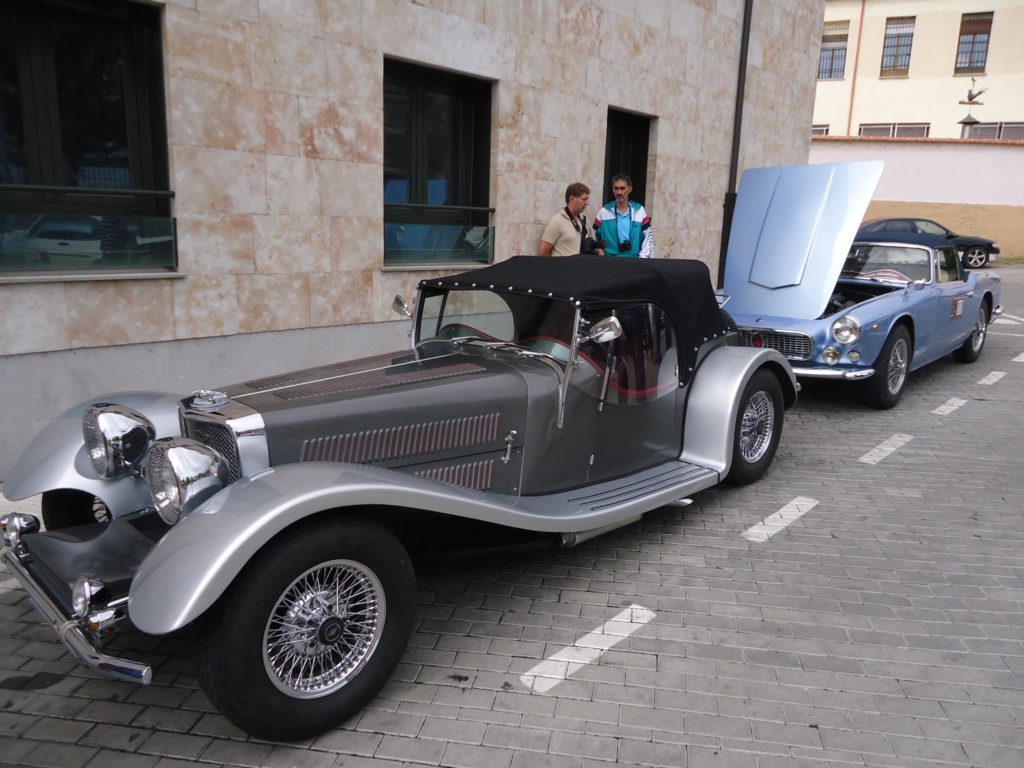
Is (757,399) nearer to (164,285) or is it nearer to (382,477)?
(382,477)

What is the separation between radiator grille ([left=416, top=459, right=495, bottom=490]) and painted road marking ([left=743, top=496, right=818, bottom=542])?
1.79 m

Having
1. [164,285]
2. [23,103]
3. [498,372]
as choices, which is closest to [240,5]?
[23,103]

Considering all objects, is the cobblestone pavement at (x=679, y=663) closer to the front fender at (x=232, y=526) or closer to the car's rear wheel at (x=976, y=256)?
the front fender at (x=232, y=526)

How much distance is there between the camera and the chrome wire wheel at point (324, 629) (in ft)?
8.83

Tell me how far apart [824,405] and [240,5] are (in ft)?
20.9

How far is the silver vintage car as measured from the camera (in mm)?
2574

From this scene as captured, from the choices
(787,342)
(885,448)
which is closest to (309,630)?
(885,448)

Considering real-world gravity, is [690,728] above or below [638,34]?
below

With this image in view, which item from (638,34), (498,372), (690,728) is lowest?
(690,728)

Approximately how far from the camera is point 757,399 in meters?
5.23

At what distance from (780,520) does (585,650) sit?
2005mm

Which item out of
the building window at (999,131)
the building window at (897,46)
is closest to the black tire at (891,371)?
the building window at (999,131)

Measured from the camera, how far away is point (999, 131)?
3166cm

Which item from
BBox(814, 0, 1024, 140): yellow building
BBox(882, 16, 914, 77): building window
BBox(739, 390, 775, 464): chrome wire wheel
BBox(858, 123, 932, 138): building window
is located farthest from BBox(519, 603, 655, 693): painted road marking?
BBox(882, 16, 914, 77): building window
